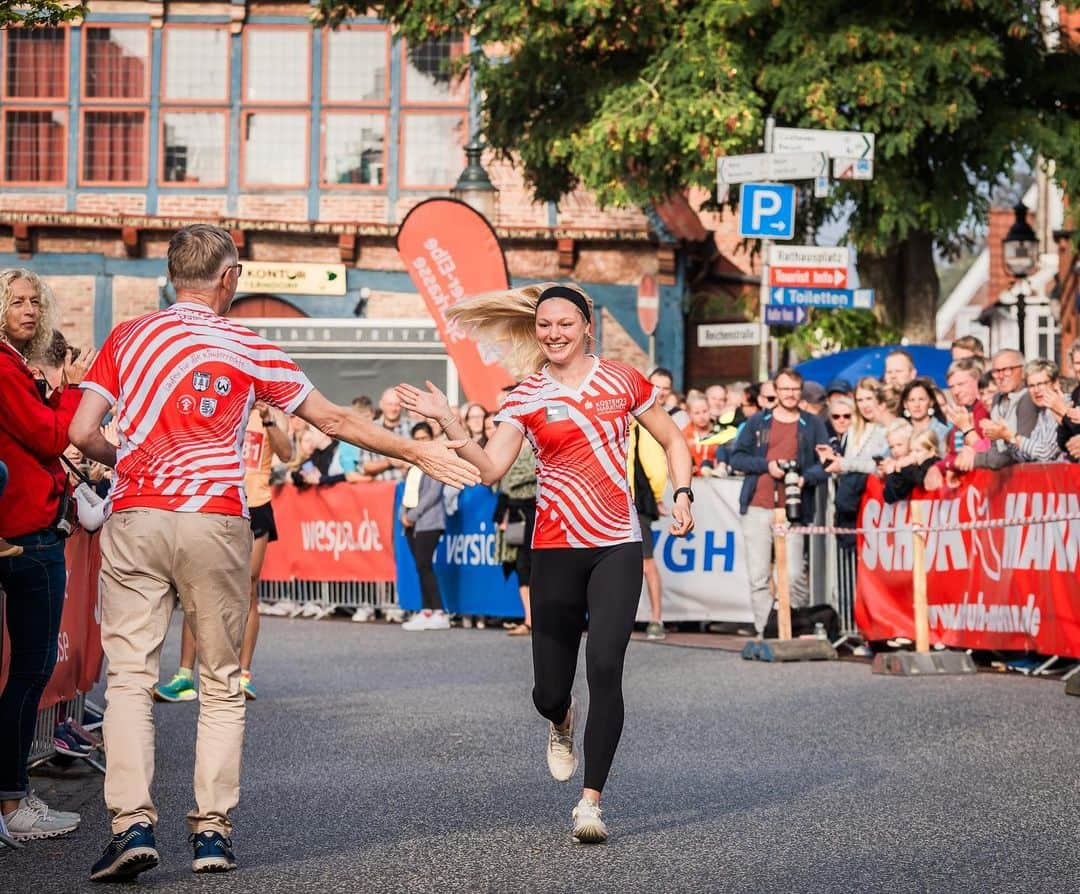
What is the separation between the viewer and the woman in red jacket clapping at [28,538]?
23.4 feet

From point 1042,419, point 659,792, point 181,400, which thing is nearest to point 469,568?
point 1042,419

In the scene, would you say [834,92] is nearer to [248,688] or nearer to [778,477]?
[778,477]

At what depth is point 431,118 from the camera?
107ft

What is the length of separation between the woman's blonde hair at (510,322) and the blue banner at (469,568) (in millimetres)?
9774

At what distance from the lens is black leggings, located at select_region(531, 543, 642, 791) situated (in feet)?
24.3

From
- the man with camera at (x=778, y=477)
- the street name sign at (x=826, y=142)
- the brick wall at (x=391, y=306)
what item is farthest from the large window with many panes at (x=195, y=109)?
the man with camera at (x=778, y=477)

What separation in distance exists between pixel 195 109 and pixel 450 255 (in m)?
13.5

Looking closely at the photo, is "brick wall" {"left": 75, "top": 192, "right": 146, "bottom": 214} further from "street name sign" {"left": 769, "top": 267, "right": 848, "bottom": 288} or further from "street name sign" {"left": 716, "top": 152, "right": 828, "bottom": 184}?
"street name sign" {"left": 769, "top": 267, "right": 848, "bottom": 288}

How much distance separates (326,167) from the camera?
32.7m

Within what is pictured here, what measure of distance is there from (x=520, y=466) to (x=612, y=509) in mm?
9061

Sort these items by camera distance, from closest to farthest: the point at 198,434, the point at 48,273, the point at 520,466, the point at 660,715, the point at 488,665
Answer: the point at 198,434 → the point at 660,715 → the point at 488,665 → the point at 520,466 → the point at 48,273

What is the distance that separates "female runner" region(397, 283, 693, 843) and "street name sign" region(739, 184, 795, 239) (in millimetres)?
10130

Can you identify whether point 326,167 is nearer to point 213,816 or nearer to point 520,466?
point 520,466

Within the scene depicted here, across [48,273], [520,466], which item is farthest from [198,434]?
[48,273]
